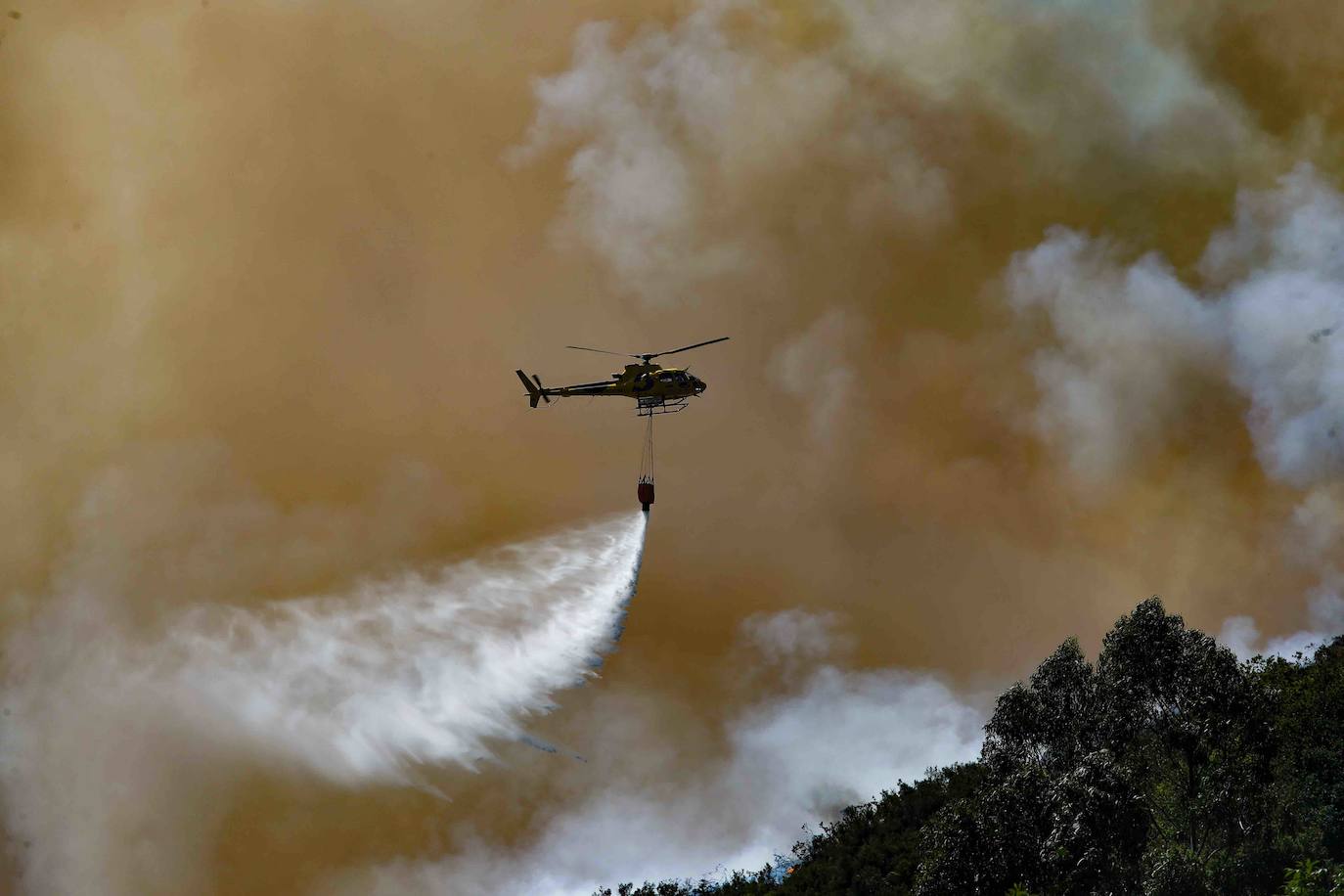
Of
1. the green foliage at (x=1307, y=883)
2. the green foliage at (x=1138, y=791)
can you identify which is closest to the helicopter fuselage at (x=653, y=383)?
the green foliage at (x=1138, y=791)

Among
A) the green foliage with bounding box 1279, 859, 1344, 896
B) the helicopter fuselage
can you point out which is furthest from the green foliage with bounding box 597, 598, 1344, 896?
the helicopter fuselage

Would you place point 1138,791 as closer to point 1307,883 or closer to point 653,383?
point 1307,883

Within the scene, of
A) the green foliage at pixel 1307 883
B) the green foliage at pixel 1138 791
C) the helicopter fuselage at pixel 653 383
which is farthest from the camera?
the helicopter fuselage at pixel 653 383

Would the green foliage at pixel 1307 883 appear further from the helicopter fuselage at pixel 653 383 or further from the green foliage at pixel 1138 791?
the helicopter fuselage at pixel 653 383

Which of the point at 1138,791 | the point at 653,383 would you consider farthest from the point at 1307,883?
the point at 653,383

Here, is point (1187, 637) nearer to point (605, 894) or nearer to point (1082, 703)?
point (1082, 703)

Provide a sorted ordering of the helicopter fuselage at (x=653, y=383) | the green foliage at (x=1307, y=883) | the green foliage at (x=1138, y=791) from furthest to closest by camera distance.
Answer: the helicopter fuselage at (x=653, y=383) < the green foliage at (x=1138, y=791) < the green foliage at (x=1307, y=883)

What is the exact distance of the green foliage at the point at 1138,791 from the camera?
6581 centimetres

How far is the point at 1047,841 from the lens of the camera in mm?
66062

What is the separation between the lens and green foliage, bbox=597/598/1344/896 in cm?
6581

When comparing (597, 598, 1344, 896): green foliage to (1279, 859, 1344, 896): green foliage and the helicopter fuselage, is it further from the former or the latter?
the helicopter fuselage

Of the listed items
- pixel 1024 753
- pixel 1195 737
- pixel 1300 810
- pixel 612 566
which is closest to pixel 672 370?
pixel 612 566

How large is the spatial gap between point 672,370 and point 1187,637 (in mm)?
45591

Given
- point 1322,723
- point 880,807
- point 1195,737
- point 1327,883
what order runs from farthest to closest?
point 880,807, point 1322,723, point 1195,737, point 1327,883
